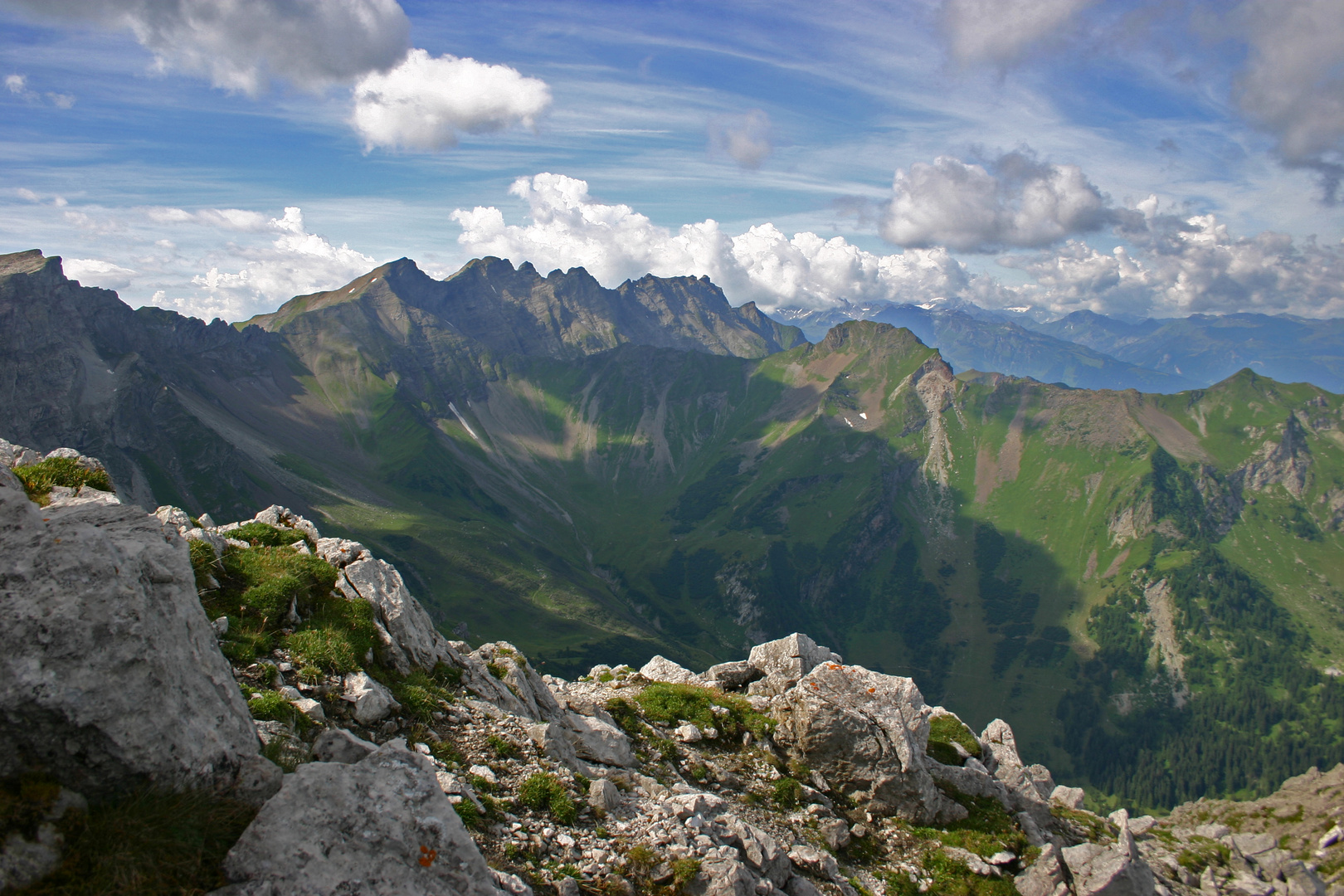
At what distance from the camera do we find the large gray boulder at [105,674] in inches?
322

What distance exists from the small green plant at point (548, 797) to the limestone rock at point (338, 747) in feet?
16.1

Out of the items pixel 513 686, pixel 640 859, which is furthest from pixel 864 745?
pixel 513 686

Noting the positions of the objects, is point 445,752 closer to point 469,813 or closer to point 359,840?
point 469,813

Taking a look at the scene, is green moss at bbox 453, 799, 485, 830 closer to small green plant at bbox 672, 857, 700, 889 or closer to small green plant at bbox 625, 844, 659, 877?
small green plant at bbox 625, 844, 659, 877

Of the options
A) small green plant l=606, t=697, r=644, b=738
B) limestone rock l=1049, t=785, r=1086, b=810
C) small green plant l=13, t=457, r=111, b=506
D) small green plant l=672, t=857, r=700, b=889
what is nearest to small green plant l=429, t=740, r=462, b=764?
small green plant l=672, t=857, r=700, b=889

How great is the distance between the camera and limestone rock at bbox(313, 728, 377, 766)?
483 inches

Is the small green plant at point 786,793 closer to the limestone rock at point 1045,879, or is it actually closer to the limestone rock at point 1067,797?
the limestone rock at point 1045,879

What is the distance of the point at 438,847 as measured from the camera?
987cm

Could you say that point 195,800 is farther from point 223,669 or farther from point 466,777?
point 466,777

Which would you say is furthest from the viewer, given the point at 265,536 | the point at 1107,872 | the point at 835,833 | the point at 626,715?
the point at 626,715

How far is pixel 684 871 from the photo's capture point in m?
14.4

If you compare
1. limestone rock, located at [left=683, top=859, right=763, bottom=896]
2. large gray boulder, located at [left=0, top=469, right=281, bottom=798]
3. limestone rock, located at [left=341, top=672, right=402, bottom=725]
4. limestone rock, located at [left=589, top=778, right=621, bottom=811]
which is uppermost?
large gray boulder, located at [left=0, top=469, right=281, bottom=798]

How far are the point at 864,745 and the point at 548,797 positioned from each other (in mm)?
13957

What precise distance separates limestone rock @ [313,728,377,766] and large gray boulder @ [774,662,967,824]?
1799 centimetres
